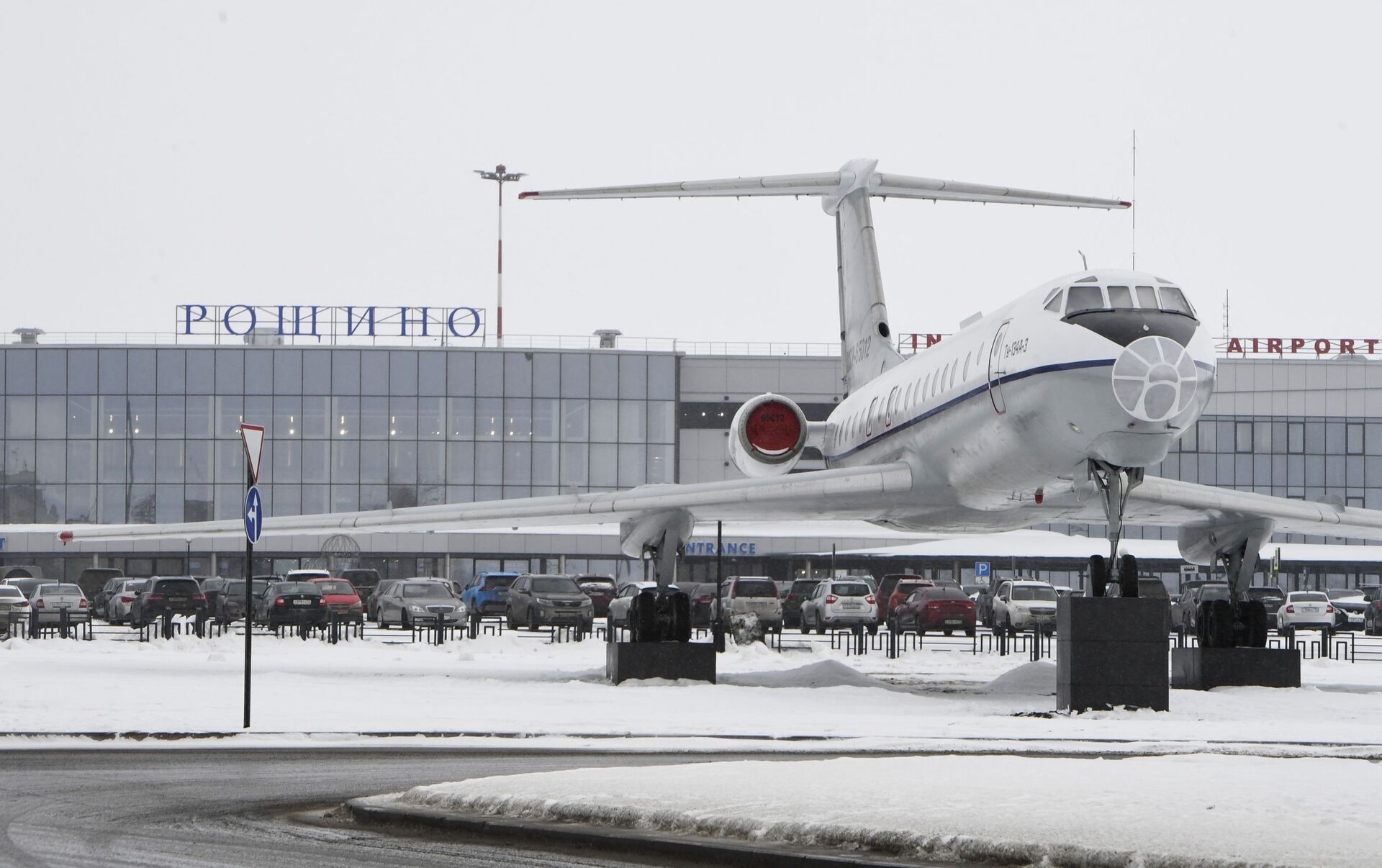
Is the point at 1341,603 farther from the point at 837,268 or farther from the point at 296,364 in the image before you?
the point at 296,364

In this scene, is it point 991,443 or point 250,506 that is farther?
point 991,443

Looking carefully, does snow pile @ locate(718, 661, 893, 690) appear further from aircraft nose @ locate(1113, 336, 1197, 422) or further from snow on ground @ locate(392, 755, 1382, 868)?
snow on ground @ locate(392, 755, 1382, 868)

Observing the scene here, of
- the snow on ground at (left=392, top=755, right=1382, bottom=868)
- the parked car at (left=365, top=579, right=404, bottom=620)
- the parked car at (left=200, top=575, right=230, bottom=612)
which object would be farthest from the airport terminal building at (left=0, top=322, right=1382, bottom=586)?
the snow on ground at (left=392, top=755, right=1382, bottom=868)

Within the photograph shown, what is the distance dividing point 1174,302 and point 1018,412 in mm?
1894

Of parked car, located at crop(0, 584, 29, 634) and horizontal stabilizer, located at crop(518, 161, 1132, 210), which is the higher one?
horizontal stabilizer, located at crop(518, 161, 1132, 210)

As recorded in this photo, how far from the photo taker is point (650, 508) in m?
21.3

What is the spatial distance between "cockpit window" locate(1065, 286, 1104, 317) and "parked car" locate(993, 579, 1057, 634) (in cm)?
2068

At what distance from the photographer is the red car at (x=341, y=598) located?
39062 mm

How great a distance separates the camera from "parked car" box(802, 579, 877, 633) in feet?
130

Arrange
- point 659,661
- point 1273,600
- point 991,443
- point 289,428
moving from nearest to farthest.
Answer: point 991,443 < point 659,661 < point 1273,600 < point 289,428

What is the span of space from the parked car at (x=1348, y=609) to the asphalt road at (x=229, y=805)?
3770 centimetres

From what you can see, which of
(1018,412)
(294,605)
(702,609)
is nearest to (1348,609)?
(702,609)

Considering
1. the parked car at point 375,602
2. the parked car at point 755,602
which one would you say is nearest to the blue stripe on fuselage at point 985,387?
the parked car at point 755,602

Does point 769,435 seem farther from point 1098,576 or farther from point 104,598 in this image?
point 104,598
